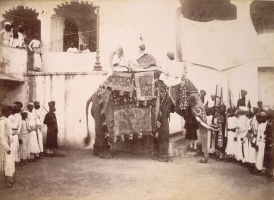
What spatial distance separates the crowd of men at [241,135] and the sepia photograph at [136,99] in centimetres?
1

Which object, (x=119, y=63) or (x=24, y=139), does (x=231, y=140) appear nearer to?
(x=119, y=63)

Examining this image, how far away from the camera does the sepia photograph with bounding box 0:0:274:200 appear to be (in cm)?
459

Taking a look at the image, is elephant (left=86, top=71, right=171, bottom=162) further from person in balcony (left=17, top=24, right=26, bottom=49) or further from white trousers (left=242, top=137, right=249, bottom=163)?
person in balcony (left=17, top=24, right=26, bottom=49)

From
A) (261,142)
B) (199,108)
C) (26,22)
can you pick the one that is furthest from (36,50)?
(261,142)

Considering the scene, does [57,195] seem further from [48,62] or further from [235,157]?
[235,157]

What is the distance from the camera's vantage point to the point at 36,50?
4.98m

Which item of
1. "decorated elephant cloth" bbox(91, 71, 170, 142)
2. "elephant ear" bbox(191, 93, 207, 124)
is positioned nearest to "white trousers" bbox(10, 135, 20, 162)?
"decorated elephant cloth" bbox(91, 71, 170, 142)

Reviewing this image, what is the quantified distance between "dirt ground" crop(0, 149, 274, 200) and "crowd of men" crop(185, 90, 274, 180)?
0.11 metres

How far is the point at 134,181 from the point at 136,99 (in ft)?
3.16

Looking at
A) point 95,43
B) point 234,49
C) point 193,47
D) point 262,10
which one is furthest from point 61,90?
point 262,10

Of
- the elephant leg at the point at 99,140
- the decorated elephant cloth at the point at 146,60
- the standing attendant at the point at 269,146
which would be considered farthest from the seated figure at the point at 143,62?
the standing attendant at the point at 269,146

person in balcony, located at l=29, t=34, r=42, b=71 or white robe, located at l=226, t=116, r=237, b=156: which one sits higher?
person in balcony, located at l=29, t=34, r=42, b=71

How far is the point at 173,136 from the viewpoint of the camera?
4730 millimetres

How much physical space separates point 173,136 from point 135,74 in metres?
0.87
